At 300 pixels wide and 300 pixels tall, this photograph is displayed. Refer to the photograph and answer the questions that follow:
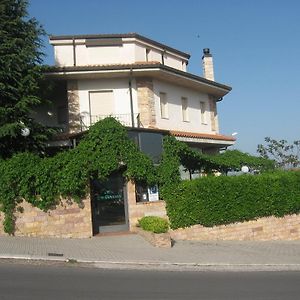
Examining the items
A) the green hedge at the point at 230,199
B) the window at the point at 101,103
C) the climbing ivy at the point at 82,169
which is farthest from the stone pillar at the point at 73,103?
the green hedge at the point at 230,199

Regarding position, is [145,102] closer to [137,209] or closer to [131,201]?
[131,201]

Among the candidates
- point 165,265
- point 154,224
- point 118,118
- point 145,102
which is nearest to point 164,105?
point 145,102

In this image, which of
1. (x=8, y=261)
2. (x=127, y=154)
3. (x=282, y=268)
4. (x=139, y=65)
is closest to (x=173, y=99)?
(x=139, y=65)

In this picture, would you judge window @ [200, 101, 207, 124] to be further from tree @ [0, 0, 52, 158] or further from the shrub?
the shrub

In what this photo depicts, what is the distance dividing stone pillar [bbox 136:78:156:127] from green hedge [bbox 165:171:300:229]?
21.3 ft

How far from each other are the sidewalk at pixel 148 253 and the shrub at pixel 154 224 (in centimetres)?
46

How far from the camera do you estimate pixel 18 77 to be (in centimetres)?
1778

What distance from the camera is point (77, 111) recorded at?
23844 millimetres

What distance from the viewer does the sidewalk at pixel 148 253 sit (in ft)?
40.8

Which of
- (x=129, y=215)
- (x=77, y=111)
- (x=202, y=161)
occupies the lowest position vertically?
(x=129, y=215)

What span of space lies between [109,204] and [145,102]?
802 cm

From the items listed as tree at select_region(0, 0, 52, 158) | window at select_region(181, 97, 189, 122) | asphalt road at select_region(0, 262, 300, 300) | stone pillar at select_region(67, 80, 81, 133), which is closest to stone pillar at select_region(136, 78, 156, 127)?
stone pillar at select_region(67, 80, 81, 133)

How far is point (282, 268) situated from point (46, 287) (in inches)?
273

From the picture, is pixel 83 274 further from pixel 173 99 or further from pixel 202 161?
pixel 173 99
